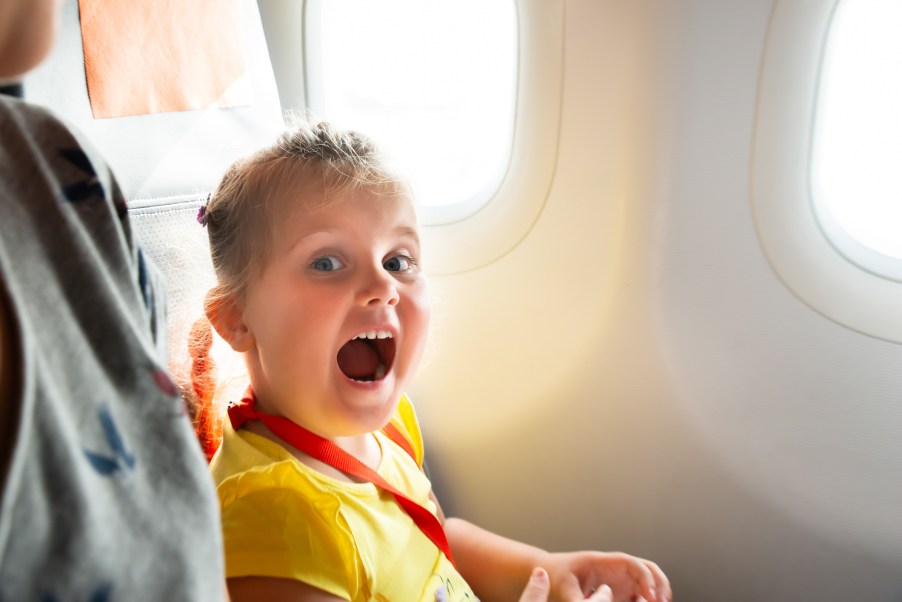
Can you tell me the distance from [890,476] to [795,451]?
152mm

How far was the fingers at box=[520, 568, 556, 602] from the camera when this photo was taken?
1.06 metres

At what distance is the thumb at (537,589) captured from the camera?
106cm

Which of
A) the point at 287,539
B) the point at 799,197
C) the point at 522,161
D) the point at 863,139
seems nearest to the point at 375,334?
the point at 287,539

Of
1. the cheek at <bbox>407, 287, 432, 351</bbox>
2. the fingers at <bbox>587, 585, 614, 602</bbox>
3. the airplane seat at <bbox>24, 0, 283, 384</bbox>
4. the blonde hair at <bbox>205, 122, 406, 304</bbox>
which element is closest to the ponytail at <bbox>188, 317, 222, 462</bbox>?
the airplane seat at <bbox>24, 0, 283, 384</bbox>

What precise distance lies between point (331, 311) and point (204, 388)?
34 centimetres

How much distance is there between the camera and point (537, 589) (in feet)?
3.52

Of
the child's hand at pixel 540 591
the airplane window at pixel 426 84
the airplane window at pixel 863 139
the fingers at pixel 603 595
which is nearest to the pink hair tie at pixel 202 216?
the airplane window at pixel 426 84

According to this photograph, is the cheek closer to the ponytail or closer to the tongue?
the tongue

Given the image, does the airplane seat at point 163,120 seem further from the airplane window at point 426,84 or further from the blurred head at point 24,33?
the blurred head at point 24,33

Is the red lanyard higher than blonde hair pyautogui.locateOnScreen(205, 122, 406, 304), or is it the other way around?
blonde hair pyautogui.locateOnScreen(205, 122, 406, 304)

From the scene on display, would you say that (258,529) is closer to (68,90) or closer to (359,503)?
(359,503)

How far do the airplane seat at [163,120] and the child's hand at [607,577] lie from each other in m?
0.74

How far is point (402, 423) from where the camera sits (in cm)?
135

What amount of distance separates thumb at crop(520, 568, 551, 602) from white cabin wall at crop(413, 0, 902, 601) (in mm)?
421
